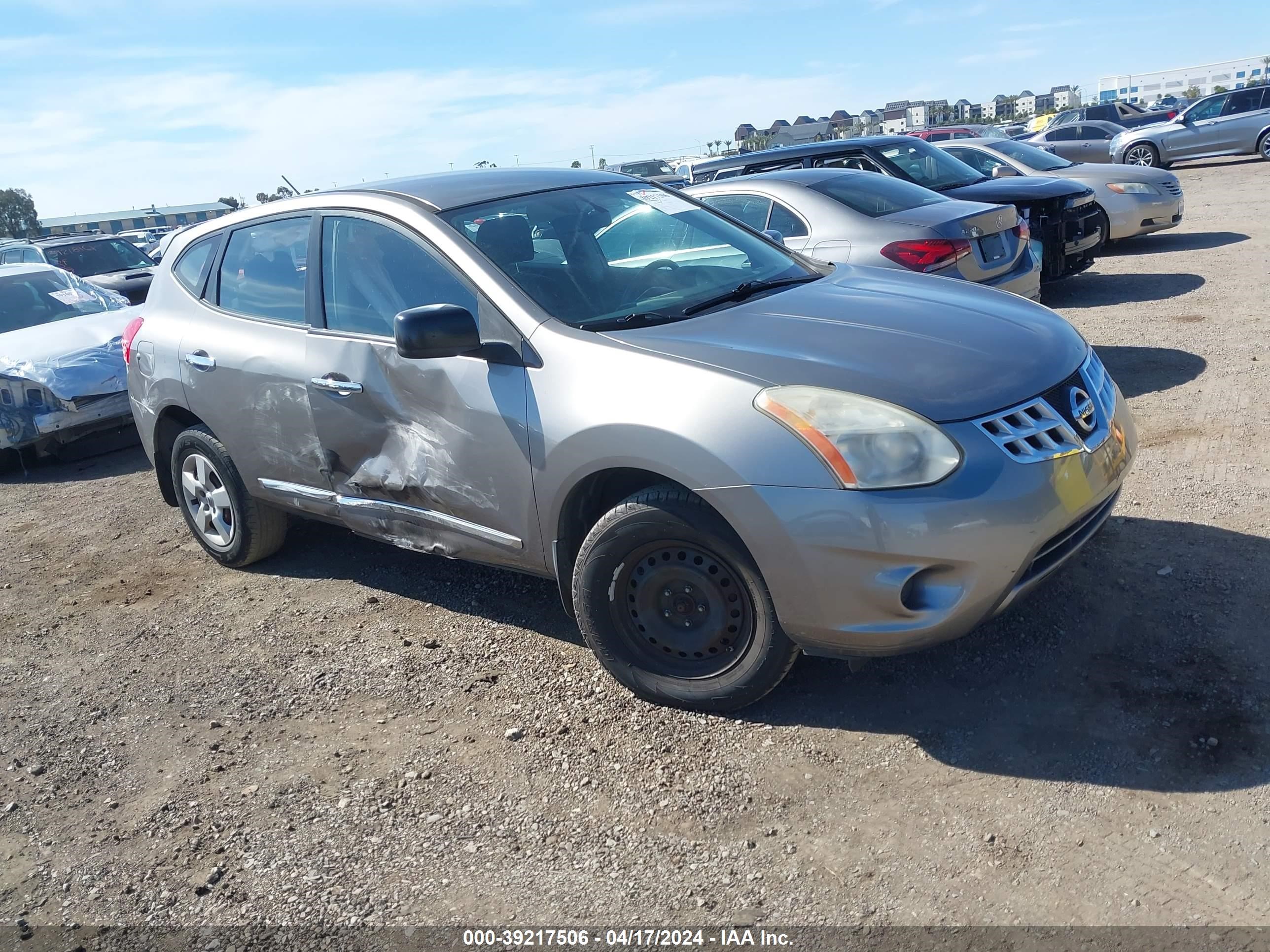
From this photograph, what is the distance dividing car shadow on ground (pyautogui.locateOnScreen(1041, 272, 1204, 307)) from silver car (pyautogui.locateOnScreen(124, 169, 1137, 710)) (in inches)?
236

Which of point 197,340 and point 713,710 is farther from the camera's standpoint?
point 197,340

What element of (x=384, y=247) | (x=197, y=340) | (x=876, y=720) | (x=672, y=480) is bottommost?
(x=876, y=720)

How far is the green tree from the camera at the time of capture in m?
65.5

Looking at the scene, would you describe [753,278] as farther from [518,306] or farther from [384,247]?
[384,247]

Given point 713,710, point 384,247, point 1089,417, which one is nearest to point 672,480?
point 713,710

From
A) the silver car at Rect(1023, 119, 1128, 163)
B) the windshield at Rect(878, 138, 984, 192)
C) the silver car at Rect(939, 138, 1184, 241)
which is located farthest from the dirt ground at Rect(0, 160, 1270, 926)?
the silver car at Rect(1023, 119, 1128, 163)

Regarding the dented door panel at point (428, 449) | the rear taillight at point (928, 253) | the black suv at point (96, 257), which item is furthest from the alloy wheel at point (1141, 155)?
the dented door panel at point (428, 449)

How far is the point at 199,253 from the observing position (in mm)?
5117

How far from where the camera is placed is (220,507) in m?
5.15

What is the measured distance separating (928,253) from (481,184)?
3.48m

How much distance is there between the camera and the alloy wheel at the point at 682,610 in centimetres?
322

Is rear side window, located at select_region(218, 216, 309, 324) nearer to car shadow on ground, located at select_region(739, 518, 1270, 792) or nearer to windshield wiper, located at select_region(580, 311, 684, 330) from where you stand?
windshield wiper, located at select_region(580, 311, 684, 330)

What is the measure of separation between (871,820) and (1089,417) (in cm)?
142

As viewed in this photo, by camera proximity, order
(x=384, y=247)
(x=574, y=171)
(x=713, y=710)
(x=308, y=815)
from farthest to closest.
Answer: (x=574, y=171)
(x=384, y=247)
(x=713, y=710)
(x=308, y=815)
